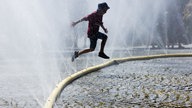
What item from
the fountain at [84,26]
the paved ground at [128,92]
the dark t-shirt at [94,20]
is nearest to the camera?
the paved ground at [128,92]

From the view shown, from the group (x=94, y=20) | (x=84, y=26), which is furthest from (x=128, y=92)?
(x=84, y=26)

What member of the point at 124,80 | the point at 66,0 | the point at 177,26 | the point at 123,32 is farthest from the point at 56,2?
the point at 124,80

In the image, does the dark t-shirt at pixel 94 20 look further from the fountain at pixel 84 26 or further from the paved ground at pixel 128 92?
the fountain at pixel 84 26

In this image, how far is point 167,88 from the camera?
9172mm

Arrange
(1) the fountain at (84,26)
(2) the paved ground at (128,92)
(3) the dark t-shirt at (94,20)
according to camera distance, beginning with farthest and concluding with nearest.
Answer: (1) the fountain at (84,26)
(3) the dark t-shirt at (94,20)
(2) the paved ground at (128,92)

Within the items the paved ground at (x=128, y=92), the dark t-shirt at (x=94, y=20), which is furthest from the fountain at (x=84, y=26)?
the paved ground at (x=128, y=92)

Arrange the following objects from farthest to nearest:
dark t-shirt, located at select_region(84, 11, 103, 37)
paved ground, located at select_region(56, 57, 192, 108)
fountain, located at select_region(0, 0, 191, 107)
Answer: fountain, located at select_region(0, 0, 191, 107) < dark t-shirt, located at select_region(84, 11, 103, 37) < paved ground, located at select_region(56, 57, 192, 108)

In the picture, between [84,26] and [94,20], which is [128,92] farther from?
[84,26]

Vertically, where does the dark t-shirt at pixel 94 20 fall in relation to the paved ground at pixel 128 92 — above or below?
above

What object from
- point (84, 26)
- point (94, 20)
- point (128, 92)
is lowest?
point (128, 92)

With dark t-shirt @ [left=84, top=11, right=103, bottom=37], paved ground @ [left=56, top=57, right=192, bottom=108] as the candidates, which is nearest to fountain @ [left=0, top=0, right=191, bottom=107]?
dark t-shirt @ [left=84, top=11, right=103, bottom=37]

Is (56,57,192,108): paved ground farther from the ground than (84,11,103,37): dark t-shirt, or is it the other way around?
(84,11,103,37): dark t-shirt

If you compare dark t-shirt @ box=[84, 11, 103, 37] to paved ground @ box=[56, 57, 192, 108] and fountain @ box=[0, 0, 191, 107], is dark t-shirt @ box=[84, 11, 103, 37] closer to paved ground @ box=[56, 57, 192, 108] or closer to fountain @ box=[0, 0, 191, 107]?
paved ground @ box=[56, 57, 192, 108]

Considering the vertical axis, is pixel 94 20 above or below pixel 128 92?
above
